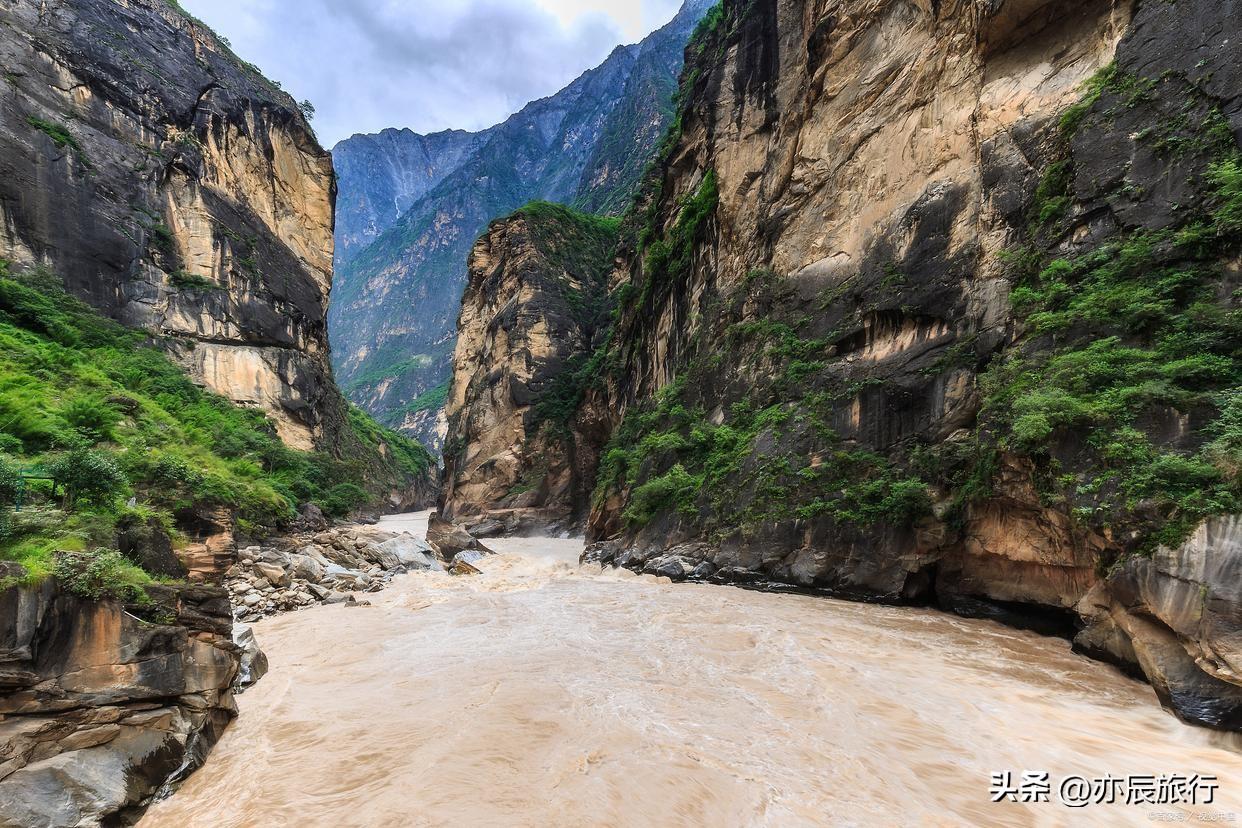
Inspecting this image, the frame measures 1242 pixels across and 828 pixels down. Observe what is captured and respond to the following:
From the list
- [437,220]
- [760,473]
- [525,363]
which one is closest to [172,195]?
[525,363]

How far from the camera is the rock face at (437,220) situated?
10119 centimetres

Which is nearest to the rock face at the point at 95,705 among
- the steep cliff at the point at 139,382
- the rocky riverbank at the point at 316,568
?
the steep cliff at the point at 139,382

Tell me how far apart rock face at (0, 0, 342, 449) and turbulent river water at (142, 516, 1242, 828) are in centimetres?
1981

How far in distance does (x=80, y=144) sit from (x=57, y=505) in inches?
954

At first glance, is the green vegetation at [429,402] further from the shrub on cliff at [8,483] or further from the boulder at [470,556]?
the shrub on cliff at [8,483]

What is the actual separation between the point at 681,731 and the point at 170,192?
31.3 m

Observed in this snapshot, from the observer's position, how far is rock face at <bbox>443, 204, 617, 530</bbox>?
3419cm

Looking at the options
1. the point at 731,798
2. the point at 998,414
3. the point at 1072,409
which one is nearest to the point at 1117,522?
the point at 1072,409

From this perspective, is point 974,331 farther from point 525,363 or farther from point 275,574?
point 525,363

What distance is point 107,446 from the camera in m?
10.6

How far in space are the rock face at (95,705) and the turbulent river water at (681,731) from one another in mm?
378

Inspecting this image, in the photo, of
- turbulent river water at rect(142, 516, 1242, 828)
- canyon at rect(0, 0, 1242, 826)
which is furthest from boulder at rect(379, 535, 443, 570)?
turbulent river water at rect(142, 516, 1242, 828)

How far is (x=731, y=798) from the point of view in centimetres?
391

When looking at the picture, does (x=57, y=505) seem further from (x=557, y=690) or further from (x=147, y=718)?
(x=557, y=690)
